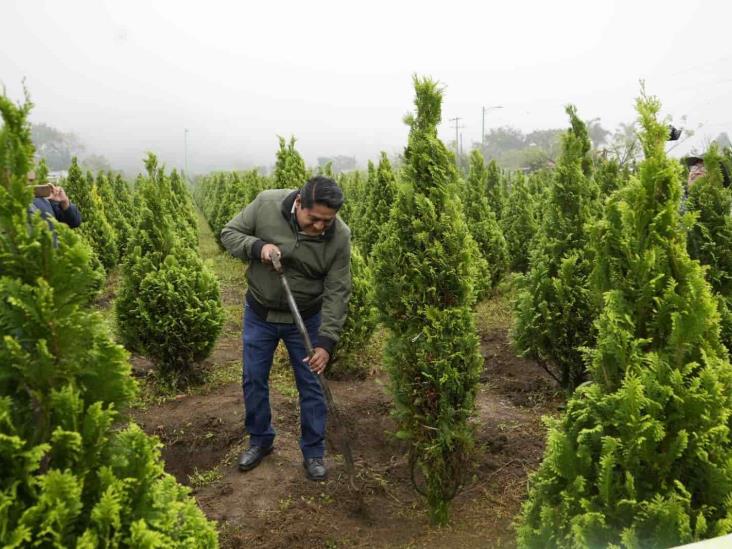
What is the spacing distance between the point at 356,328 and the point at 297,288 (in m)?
2.44

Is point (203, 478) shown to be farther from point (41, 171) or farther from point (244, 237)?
point (41, 171)

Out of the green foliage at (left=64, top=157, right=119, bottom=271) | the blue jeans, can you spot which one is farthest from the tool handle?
the green foliage at (left=64, top=157, right=119, bottom=271)

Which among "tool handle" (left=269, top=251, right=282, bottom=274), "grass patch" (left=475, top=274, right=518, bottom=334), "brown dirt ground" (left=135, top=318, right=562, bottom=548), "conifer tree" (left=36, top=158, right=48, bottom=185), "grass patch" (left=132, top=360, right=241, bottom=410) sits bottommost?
"brown dirt ground" (left=135, top=318, right=562, bottom=548)

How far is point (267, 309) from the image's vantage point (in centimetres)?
437

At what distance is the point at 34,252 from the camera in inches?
67.9

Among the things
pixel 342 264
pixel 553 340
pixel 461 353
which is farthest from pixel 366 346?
pixel 461 353

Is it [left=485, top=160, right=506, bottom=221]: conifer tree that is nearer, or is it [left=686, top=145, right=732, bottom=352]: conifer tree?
[left=686, top=145, right=732, bottom=352]: conifer tree

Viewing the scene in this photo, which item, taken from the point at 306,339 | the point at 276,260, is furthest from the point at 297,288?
the point at 306,339

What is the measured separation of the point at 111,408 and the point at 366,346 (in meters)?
5.36

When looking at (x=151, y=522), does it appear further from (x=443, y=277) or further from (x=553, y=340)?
(x=553, y=340)

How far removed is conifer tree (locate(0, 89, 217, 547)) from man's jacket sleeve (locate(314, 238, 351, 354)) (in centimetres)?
241

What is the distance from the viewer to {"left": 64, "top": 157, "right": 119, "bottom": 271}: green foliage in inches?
459

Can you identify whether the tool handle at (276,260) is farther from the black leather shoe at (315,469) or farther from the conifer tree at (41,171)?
the conifer tree at (41,171)

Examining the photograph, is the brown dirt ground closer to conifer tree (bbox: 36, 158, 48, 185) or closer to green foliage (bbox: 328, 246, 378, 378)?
green foliage (bbox: 328, 246, 378, 378)
